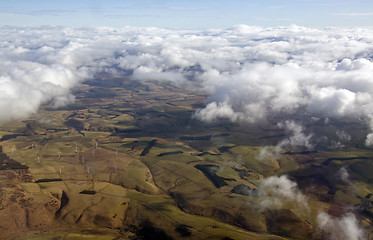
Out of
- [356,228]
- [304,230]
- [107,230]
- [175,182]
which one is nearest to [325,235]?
[304,230]

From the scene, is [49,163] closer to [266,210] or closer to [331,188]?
[266,210]

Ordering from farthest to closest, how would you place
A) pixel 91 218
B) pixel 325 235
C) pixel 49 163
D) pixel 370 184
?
pixel 49 163
pixel 370 184
pixel 91 218
pixel 325 235

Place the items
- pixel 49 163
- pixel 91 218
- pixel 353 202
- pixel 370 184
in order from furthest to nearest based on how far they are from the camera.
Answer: pixel 49 163, pixel 370 184, pixel 353 202, pixel 91 218

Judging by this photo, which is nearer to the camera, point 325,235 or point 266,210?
point 325,235

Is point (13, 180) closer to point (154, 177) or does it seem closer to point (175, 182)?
point (154, 177)

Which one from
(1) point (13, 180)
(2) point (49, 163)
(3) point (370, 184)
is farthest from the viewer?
(2) point (49, 163)

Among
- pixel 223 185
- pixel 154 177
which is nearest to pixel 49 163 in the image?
pixel 154 177

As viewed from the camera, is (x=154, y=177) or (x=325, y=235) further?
(x=154, y=177)

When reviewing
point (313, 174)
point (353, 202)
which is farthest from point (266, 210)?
point (313, 174)

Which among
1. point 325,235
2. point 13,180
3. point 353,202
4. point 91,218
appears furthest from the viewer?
point 13,180
